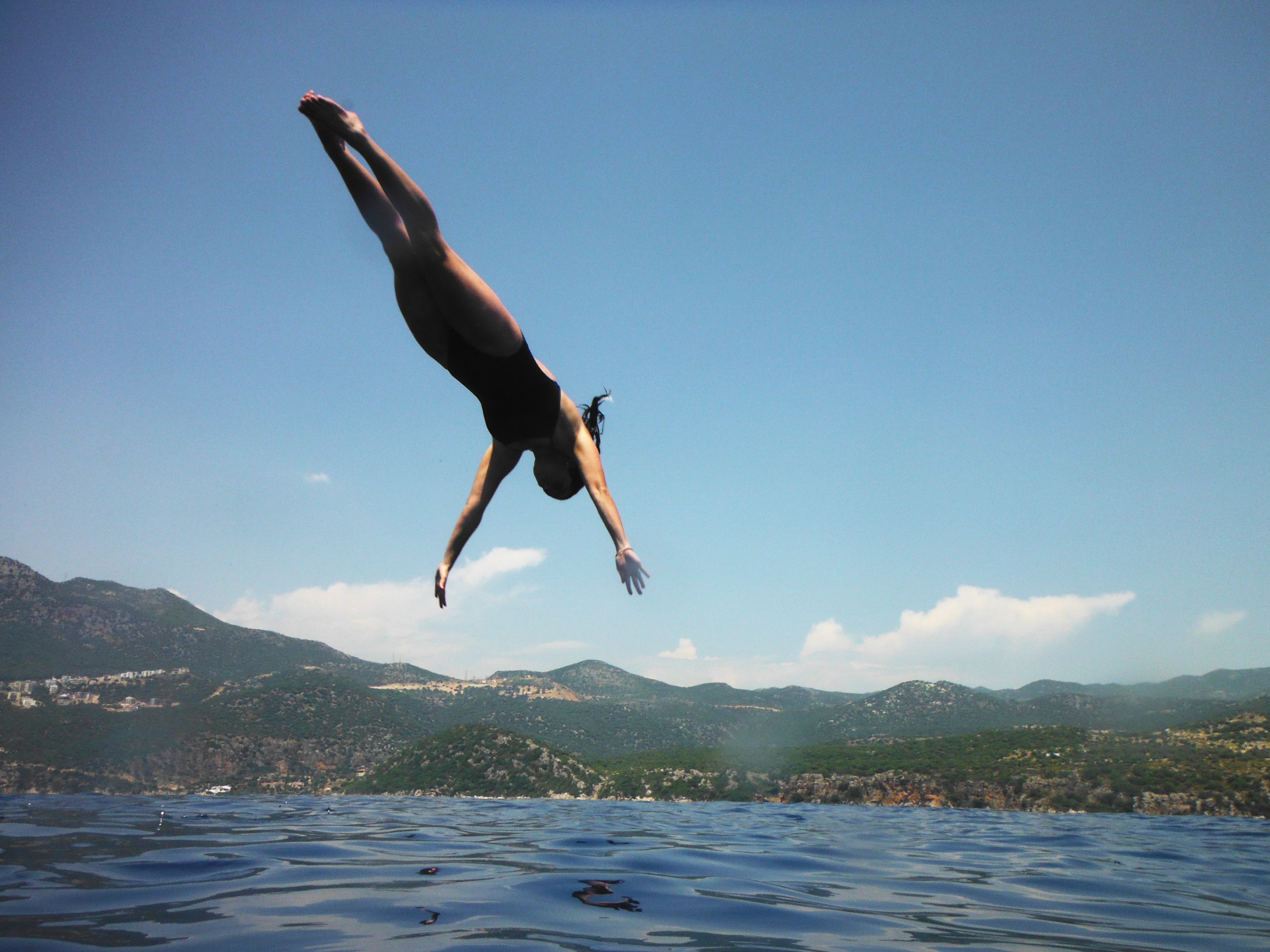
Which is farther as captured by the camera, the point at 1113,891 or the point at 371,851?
the point at 371,851

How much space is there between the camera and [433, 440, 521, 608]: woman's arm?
6426 mm

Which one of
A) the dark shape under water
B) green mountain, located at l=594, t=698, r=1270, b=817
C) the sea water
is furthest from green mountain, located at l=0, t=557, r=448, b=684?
the dark shape under water

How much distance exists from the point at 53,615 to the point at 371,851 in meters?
233

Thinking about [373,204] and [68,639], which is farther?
[68,639]

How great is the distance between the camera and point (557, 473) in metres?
6.01

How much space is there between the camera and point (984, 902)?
28.6ft

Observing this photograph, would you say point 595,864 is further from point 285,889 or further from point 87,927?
point 87,927

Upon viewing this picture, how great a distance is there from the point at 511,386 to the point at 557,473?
948 millimetres

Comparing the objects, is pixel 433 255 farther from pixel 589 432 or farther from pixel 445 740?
pixel 445 740

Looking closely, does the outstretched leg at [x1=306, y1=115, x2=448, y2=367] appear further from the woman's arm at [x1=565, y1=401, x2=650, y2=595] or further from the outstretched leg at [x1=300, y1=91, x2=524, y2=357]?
the woman's arm at [x1=565, y1=401, x2=650, y2=595]

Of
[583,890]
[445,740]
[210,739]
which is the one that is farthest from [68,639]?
[583,890]

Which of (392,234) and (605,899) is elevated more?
(392,234)

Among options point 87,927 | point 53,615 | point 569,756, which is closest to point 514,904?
point 87,927

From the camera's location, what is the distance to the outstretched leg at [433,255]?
14.5 ft
